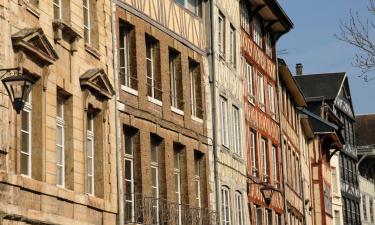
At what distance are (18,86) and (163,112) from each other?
8.35m

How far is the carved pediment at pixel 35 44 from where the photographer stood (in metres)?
15.9

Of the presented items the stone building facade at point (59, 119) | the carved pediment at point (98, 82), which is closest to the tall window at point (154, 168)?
the stone building facade at point (59, 119)

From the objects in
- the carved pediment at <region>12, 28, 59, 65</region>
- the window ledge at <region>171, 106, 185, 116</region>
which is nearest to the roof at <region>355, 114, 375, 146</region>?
the window ledge at <region>171, 106, 185, 116</region>

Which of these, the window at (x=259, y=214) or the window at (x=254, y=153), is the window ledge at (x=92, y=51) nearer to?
the window at (x=254, y=153)

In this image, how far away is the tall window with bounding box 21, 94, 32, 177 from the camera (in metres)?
16.4

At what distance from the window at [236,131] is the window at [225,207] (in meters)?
1.92

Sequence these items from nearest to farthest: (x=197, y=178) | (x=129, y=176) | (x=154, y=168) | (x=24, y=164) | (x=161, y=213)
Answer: (x=24, y=164), (x=129, y=176), (x=161, y=213), (x=154, y=168), (x=197, y=178)

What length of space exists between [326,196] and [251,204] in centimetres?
2008

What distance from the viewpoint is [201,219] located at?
2520 cm

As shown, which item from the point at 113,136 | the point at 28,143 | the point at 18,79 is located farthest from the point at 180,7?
the point at 18,79

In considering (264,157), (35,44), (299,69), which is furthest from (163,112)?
(299,69)

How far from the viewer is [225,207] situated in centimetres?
2764

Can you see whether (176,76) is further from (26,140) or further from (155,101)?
(26,140)

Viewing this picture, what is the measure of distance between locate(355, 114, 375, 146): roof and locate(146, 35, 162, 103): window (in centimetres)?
5194
